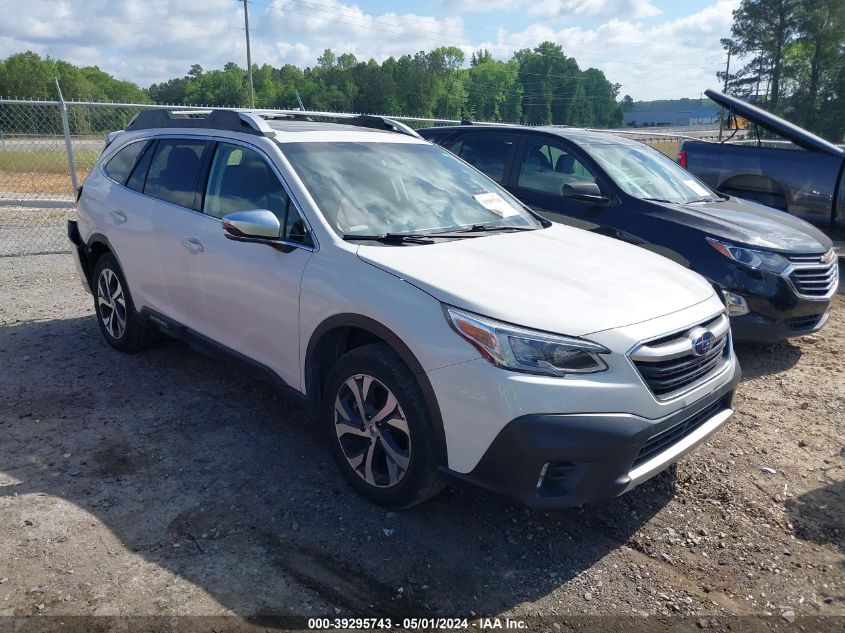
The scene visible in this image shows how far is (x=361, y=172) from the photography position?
12.8 feet

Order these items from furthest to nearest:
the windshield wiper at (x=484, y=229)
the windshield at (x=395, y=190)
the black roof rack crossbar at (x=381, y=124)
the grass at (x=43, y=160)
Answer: the grass at (x=43, y=160) < the black roof rack crossbar at (x=381, y=124) < the windshield wiper at (x=484, y=229) < the windshield at (x=395, y=190)

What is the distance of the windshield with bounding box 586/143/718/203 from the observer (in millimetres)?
5961

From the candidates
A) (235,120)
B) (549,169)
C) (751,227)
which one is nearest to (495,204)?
(235,120)

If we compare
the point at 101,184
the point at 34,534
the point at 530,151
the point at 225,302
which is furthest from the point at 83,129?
the point at 34,534

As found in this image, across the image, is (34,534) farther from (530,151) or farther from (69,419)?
(530,151)

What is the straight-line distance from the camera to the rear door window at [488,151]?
6664 mm

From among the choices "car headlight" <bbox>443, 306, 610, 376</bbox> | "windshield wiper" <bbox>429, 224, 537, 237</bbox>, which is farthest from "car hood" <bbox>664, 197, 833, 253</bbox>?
"car headlight" <bbox>443, 306, 610, 376</bbox>

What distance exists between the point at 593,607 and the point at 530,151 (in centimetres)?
471

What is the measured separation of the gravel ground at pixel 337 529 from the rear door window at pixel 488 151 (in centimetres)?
325

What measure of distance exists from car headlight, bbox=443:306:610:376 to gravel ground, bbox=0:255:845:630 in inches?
23.5

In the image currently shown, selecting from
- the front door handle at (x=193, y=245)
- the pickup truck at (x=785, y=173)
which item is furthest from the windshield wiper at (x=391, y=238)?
the pickup truck at (x=785, y=173)

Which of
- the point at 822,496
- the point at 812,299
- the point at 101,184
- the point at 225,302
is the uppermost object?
the point at 101,184

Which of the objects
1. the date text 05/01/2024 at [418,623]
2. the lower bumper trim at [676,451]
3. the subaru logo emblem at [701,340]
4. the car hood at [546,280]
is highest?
the car hood at [546,280]

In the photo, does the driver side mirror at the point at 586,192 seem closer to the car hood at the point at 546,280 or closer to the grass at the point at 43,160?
the car hood at the point at 546,280
